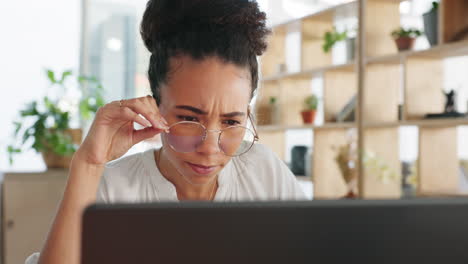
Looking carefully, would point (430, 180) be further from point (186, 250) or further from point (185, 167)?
point (186, 250)

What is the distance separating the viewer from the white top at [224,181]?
1.27 m

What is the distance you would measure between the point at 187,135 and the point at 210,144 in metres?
0.06

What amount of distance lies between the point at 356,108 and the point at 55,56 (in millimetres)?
2788

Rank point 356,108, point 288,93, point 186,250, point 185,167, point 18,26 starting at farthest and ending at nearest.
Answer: point 18,26, point 288,93, point 356,108, point 185,167, point 186,250

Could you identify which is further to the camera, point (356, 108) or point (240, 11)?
point (356, 108)

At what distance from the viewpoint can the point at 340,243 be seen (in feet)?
1.39

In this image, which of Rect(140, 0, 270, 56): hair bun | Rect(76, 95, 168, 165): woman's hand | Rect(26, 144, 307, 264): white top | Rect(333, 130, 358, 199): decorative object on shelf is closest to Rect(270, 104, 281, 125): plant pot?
Rect(333, 130, 358, 199): decorative object on shelf

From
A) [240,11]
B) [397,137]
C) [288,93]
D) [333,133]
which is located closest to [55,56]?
[288,93]

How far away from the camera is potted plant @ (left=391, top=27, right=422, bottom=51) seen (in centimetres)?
296

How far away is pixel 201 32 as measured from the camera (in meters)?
1.27

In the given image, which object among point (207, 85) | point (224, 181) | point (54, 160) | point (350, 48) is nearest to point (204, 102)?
point (207, 85)

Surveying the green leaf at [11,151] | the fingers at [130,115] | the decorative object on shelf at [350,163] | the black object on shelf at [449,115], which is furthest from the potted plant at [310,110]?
Result: the fingers at [130,115]

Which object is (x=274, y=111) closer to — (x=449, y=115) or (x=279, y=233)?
(x=449, y=115)

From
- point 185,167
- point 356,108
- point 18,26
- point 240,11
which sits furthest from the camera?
point 18,26
